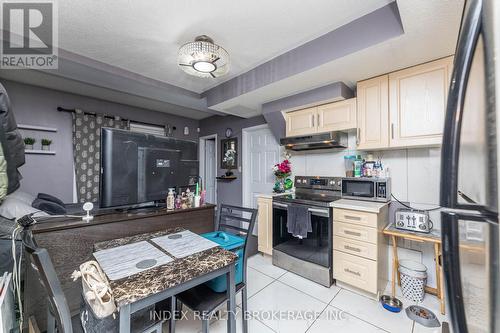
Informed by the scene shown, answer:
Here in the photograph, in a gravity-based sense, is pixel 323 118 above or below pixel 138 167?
above

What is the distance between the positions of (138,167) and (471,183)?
189 cm

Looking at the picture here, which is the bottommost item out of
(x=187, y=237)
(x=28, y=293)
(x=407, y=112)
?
(x=28, y=293)

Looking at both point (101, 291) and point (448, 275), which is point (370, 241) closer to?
point (448, 275)

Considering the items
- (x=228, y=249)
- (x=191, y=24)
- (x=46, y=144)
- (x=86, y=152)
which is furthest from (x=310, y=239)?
(x=46, y=144)

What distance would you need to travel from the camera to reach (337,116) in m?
2.57

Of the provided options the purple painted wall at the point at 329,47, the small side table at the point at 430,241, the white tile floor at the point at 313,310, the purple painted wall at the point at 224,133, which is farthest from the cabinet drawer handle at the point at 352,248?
the purple painted wall at the point at 224,133

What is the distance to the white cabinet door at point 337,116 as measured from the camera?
8.10 ft

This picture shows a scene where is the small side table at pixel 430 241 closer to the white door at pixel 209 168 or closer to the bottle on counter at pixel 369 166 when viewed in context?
the bottle on counter at pixel 369 166

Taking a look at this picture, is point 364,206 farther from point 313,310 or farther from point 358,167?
point 313,310

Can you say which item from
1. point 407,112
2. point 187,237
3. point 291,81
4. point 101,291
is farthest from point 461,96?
point 291,81

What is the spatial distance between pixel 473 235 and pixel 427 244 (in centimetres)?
232

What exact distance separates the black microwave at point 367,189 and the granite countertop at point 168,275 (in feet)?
6.27

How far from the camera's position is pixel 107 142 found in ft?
4.94

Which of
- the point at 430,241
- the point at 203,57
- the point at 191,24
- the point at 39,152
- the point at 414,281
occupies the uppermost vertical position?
the point at 191,24
